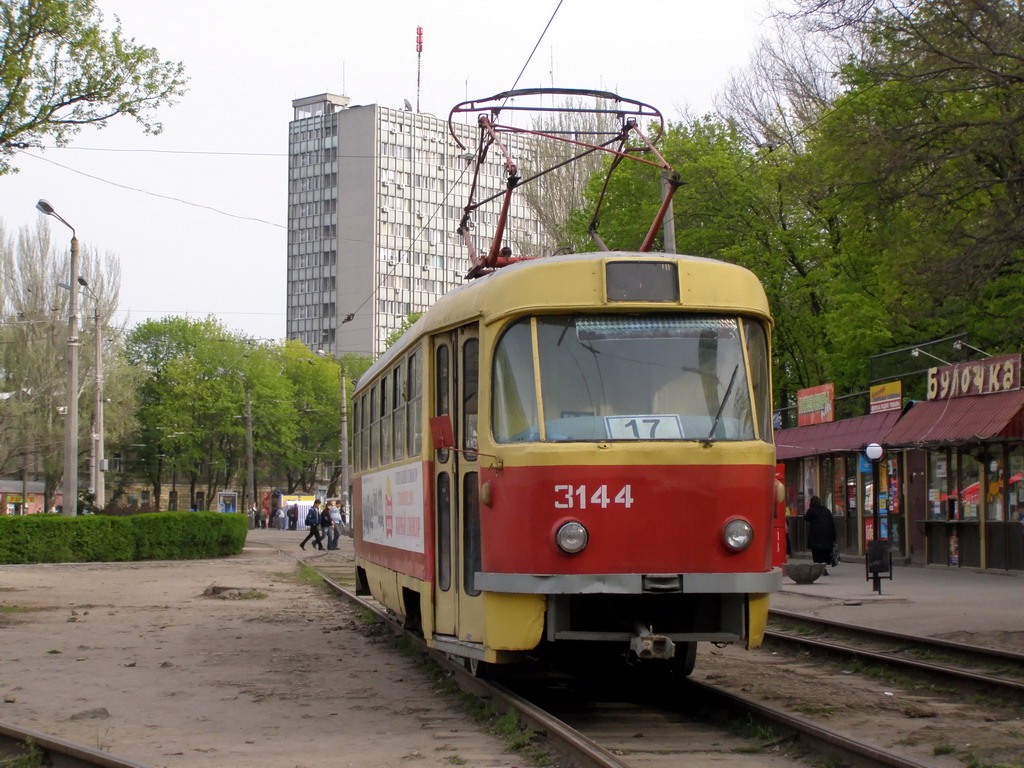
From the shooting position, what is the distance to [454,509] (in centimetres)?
933

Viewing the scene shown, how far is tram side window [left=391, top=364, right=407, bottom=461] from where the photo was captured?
1135 cm

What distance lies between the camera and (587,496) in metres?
8.18

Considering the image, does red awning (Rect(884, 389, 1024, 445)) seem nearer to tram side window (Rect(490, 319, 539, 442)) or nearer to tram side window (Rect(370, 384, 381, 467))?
tram side window (Rect(370, 384, 381, 467))

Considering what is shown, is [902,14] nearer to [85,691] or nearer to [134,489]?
Answer: [85,691]

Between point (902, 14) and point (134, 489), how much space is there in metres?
80.8

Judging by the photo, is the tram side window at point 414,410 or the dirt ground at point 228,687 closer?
the dirt ground at point 228,687

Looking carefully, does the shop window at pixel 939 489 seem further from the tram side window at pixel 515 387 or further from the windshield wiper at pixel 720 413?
the tram side window at pixel 515 387

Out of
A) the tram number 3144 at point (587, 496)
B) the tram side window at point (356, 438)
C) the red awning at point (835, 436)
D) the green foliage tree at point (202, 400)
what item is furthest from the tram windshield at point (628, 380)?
the green foliage tree at point (202, 400)

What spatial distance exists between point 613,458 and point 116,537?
2770 cm

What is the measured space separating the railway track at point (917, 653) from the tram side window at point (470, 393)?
14.0 feet

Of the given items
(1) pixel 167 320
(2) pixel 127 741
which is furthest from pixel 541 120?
(2) pixel 127 741

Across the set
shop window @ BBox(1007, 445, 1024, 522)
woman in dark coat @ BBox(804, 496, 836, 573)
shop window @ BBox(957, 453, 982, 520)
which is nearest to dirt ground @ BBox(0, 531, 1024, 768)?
woman in dark coat @ BBox(804, 496, 836, 573)

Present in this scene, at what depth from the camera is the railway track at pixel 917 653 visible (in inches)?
399

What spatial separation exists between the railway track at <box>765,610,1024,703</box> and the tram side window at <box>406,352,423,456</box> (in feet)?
14.5
